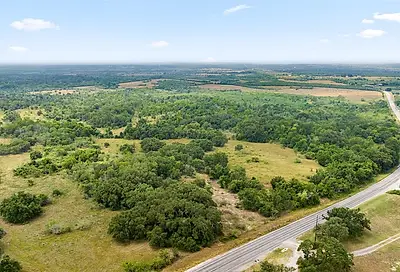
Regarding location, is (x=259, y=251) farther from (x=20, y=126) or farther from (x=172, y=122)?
(x=20, y=126)

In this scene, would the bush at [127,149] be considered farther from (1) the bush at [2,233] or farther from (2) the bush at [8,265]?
(2) the bush at [8,265]

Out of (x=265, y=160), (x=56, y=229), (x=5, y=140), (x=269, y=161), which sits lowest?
(x=269, y=161)

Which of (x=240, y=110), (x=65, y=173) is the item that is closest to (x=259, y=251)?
(x=65, y=173)

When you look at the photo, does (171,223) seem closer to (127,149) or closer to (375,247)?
(375,247)

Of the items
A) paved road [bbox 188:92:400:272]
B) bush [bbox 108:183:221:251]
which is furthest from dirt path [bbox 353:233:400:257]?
bush [bbox 108:183:221:251]

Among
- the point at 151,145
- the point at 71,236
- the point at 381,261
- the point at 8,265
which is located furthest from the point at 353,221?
the point at 151,145

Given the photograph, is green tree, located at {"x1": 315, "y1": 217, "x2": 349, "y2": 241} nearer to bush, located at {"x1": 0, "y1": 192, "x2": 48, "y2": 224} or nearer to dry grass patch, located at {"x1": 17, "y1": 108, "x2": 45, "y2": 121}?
bush, located at {"x1": 0, "y1": 192, "x2": 48, "y2": 224}
